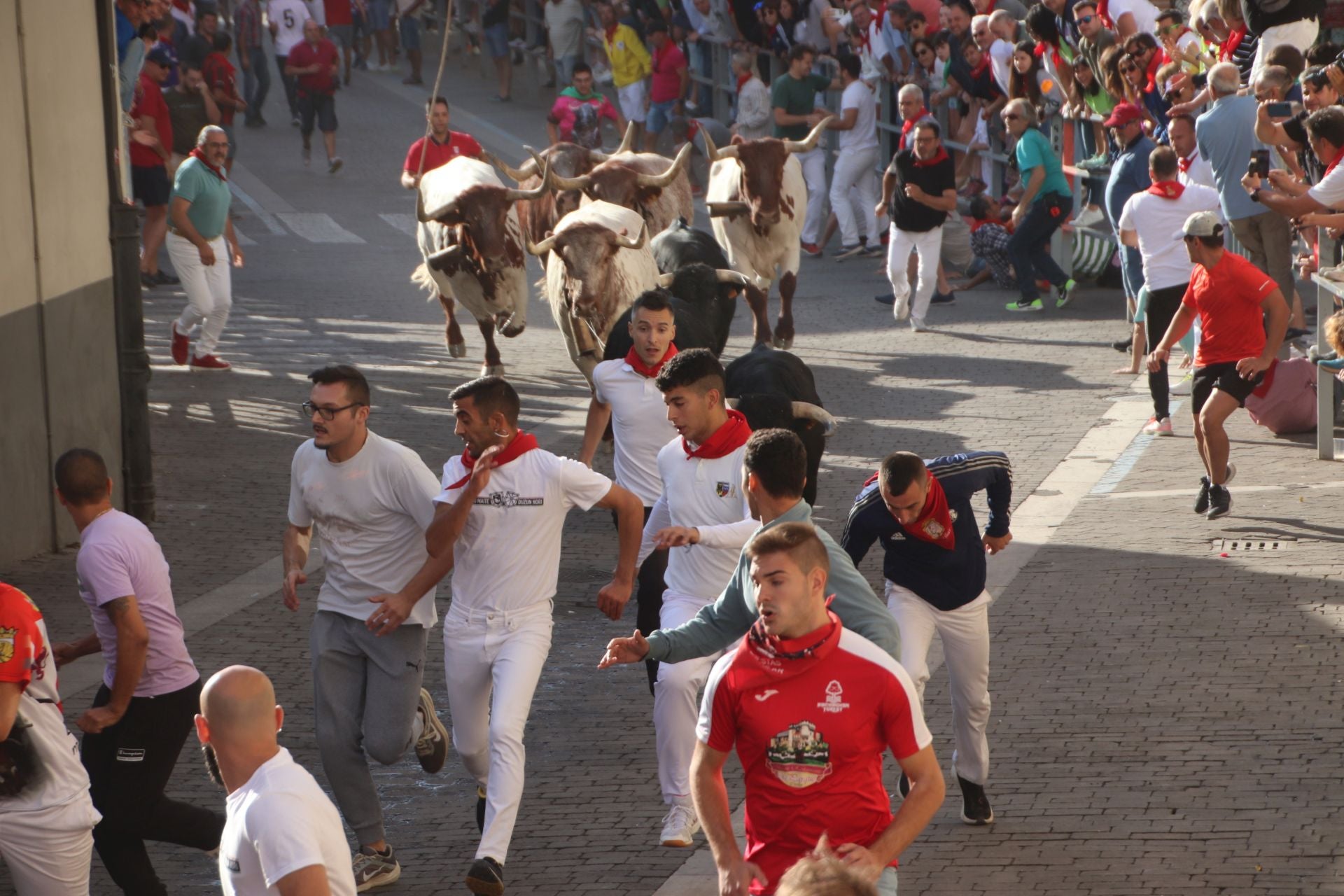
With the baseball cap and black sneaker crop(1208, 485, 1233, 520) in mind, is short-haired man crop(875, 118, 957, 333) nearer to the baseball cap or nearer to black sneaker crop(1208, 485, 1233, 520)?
the baseball cap

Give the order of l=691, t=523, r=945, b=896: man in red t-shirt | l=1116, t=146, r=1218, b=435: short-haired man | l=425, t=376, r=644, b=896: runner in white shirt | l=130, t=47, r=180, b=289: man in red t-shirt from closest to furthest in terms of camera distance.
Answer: l=691, t=523, r=945, b=896: man in red t-shirt, l=425, t=376, r=644, b=896: runner in white shirt, l=1116, t=146, r=1218, b=435: short-haired man, l=130, t=47, r=180, b=289: man in red t-shirt

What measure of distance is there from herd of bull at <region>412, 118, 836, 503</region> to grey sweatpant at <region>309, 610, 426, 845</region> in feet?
18.0

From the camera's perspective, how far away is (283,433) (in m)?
15.0

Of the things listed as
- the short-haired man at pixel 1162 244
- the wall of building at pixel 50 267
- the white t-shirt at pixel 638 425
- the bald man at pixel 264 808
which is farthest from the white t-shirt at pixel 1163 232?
the bald man at pixel 264 808

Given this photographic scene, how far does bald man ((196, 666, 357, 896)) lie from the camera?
441 cm

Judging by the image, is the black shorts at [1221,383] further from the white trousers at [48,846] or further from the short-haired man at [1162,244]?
the white trousers at [48,846]

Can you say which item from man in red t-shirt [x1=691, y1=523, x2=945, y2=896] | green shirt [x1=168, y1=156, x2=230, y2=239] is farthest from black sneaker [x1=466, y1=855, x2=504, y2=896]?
green shirt [x1=168, y1=156, x2=230, y2=239]

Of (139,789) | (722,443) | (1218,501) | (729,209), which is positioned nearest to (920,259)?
(729,209)

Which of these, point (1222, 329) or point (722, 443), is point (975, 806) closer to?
point (722, 443)

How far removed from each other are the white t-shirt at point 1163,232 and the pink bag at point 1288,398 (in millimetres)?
1009

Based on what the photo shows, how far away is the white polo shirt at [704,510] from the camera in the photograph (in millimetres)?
7004

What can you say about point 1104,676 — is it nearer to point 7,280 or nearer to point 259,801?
point 259,801

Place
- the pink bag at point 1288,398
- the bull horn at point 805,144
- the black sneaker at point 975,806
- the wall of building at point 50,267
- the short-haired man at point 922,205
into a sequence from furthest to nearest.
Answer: the bull horn at point 805,144 < the short-haired man at point 922,205 < the pink bag at point 1288,398 < the wall of building at point 50,267 < the black sneaker at point 975,806

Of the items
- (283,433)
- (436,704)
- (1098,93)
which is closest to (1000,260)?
(1098,93)
